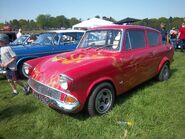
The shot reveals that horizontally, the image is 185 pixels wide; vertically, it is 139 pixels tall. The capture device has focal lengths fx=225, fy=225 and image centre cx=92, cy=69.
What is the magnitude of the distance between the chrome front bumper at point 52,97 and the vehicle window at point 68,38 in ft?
13.9

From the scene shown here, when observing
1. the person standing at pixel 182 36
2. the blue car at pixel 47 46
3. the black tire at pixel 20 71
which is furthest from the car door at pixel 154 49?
the person standing at pixel 182 36

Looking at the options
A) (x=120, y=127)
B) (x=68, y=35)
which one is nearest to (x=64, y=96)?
(x=120, y=127)

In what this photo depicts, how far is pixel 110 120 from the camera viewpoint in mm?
4457

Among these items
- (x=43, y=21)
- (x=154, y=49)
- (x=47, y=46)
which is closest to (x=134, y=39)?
(x=154, y=49)

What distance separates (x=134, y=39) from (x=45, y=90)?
8.45 feet

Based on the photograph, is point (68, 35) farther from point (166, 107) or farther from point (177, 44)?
point (177, 44)

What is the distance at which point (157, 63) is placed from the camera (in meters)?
6.47

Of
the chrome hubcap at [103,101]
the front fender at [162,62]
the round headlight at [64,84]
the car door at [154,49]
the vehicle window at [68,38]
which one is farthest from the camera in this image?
the vehicle window at [68,38]

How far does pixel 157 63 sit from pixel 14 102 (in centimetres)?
406

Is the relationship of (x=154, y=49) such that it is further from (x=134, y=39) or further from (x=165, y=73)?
(x=165, y=73)

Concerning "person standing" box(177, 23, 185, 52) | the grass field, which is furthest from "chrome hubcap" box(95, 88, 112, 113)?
"person standing" box(177, 23, 185, 52)

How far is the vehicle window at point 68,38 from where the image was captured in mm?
8712

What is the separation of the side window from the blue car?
137 inches

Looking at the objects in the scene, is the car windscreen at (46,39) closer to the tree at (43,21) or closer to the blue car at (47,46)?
the blue car at (47,46)
